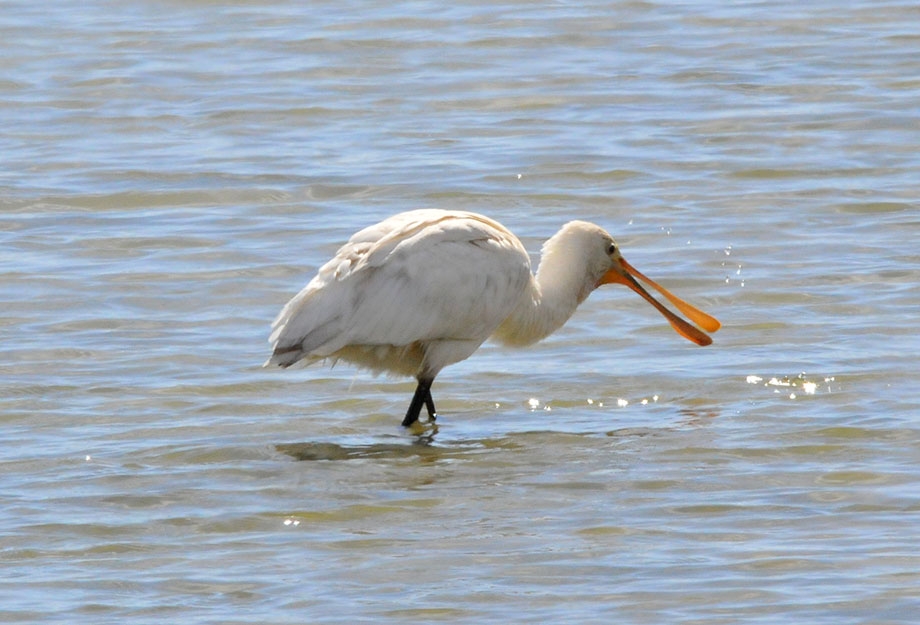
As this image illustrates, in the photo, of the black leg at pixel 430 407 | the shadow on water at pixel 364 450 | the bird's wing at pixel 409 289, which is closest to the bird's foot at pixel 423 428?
the black leg at pixel 430 407

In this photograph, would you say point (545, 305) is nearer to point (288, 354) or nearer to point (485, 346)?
point (485, 346)

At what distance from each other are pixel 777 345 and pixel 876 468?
2.45 meters

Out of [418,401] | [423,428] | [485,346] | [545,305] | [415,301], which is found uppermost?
[415,301]

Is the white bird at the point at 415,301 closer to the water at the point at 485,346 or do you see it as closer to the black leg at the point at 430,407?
the black leg at the point at 430,407

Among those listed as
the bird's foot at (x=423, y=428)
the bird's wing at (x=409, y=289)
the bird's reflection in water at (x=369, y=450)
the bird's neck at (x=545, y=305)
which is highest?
the bird's wing at (x=409, y=289)

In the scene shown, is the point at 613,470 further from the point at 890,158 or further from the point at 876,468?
the point at 890,158

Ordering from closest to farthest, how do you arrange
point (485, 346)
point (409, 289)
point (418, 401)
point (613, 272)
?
point (409, 289) < point (418, 401) < point (613, 272) < point (485, 346)

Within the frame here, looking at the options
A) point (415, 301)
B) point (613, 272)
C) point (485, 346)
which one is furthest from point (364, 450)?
point (485, 346)

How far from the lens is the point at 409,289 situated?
9859mm

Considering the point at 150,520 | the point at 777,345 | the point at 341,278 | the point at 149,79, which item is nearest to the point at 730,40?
the point at 149,79

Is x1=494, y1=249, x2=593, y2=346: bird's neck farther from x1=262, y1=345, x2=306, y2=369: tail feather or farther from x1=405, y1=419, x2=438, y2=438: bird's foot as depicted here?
x1=262, y1=345, x2=306, y2=369: tail feather

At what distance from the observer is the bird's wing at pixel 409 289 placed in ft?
31.7

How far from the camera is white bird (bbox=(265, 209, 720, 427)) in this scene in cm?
969

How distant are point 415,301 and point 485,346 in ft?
6.12
